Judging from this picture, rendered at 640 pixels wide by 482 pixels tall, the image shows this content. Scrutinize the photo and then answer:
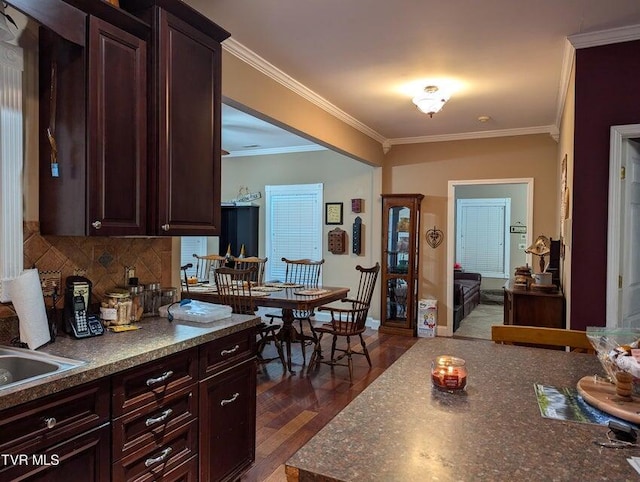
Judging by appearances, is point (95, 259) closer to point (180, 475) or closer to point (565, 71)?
point (180, 475)

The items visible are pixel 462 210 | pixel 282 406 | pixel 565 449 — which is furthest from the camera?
pixel 462 210

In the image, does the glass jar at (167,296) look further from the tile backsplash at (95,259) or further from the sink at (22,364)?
the sink at (22,364)

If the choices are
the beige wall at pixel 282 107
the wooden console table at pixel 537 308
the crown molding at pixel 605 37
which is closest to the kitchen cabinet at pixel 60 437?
the beige wall at pixel 282 107

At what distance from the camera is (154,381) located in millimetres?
1775

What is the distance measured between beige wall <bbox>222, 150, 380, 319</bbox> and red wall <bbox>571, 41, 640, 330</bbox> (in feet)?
11.5

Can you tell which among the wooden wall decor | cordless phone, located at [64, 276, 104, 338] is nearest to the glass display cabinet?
the wooden wall decor

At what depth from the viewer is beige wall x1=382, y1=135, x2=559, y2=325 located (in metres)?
5.45

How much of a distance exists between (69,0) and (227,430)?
80.2 inches

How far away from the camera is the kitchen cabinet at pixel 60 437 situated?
1294 millimetres

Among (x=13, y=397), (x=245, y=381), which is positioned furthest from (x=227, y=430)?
(x=13, y=397)

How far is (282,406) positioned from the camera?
11.4ft

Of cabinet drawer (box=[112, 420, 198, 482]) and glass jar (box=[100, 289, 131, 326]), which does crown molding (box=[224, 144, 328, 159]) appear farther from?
cabinet drawer (box=[112, 420, 198, 482])

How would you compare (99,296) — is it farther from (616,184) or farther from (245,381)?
(616,184)

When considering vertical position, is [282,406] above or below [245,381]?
below
